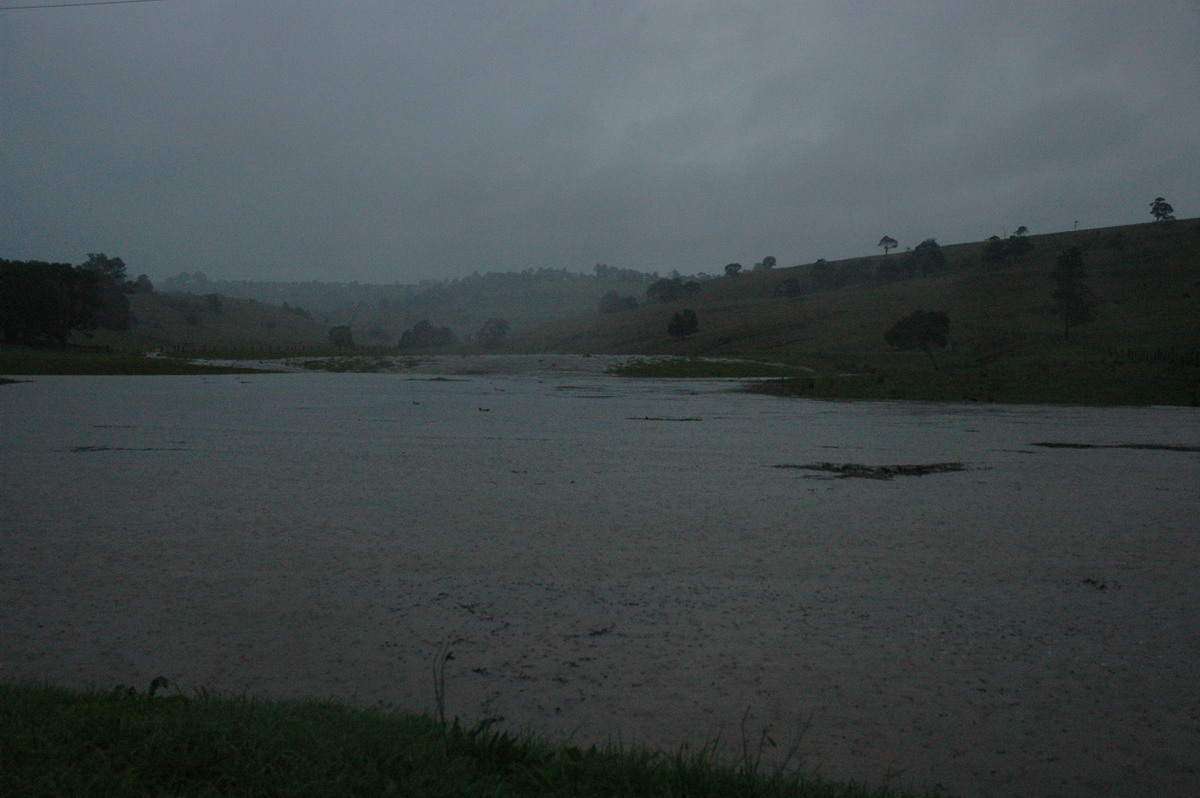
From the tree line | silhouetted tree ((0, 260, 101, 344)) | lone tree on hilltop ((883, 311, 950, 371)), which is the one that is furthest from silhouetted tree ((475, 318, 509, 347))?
lone tree on hilltop ((883, 311, 950, 371))

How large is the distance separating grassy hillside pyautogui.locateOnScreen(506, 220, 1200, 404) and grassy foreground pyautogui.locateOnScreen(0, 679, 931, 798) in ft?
87.6

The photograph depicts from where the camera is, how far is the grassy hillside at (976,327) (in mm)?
29016

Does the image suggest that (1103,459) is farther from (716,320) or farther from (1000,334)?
(716,320)

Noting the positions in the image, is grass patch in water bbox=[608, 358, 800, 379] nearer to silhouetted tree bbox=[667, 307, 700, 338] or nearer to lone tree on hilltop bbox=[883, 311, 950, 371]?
lone tree on hilltop bbox=[883, 311, 950, 371]

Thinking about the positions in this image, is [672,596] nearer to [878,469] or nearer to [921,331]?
[878,469]

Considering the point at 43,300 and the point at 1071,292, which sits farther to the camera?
the point at 1071,292

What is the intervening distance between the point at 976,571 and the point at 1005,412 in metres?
17.8

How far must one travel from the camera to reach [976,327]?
261 ft

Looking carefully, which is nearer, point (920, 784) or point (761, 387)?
point (920, 784)

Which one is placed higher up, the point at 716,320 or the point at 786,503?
the point at 716,320

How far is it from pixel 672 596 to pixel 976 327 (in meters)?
81.9

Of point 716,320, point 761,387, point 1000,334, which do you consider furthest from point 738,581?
point 716,320

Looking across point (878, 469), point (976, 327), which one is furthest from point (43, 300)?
point (976, 327)

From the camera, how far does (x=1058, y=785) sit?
12.2 feet
